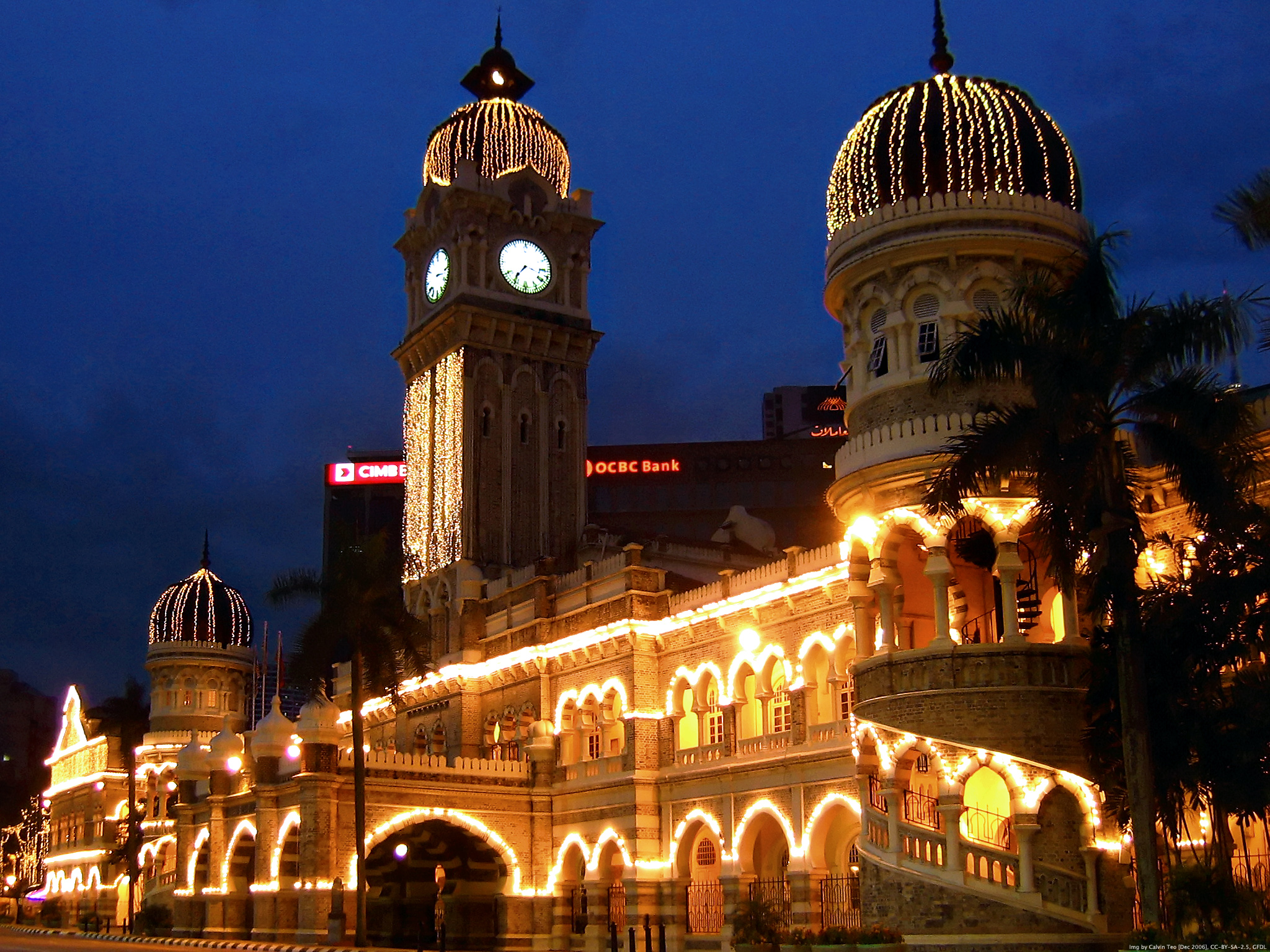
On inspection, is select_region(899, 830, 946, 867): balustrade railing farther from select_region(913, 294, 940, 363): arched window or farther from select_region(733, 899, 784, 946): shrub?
select_region(913, 294, 940, 363): arched window

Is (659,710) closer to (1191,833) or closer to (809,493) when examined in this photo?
(1191,833)

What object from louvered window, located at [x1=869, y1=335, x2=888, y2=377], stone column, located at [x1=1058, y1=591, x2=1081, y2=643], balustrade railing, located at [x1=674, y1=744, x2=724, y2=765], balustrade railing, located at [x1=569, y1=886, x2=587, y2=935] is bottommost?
balustrade railing, located at [x1=569, y1=886, x2=587, y2=935]

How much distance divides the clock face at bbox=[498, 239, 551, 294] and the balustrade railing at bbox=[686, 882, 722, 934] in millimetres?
22894

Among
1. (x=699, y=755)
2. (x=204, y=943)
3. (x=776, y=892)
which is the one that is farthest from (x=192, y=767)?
(x=776, y=892)

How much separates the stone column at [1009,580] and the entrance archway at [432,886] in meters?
19.8

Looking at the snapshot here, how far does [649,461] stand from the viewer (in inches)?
3531

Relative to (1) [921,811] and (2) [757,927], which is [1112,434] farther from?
(2) [757,927]

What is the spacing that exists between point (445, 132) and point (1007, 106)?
2956 cm

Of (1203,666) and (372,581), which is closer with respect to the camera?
(1203,666)

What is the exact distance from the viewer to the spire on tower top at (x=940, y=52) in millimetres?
29562

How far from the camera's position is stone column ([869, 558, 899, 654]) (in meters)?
25.8

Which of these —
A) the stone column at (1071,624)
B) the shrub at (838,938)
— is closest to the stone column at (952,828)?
the shrub at (838,938)

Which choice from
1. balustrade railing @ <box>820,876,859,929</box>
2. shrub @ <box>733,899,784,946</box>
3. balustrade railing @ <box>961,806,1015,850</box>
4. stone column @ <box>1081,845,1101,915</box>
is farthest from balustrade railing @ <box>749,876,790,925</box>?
stone column @ <box>1081,845,1101,915</box>

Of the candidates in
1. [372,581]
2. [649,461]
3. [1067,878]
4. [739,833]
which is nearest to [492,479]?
[372,581]
